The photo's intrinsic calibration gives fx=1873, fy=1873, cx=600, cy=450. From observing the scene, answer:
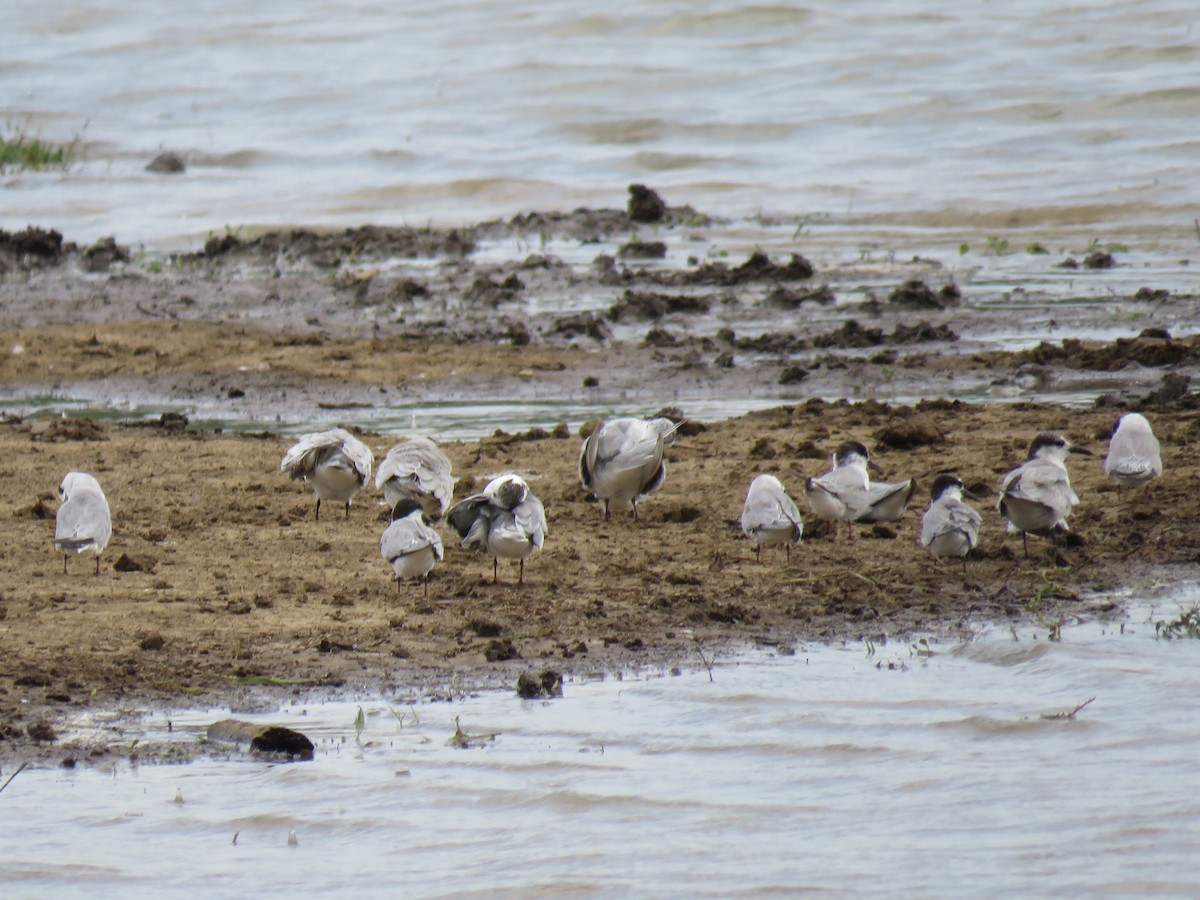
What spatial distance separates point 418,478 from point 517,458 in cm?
140

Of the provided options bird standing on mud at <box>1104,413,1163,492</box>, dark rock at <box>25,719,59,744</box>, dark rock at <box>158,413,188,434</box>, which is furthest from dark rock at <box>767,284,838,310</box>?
dark rock at <box>25,719,59,744</box>

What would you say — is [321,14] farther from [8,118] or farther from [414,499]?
[414,499]

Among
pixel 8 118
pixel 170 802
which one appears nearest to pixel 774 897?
pixel 170 802

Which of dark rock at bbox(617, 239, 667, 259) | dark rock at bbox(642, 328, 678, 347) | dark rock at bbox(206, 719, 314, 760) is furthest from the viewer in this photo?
dark rock at bbox(617, 239, 667, 259)

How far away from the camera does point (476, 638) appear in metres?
6.81

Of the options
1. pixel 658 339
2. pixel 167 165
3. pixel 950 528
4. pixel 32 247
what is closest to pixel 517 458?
pixel 950 528

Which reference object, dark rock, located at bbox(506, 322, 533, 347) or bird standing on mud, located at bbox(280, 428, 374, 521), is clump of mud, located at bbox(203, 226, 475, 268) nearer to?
dark rock, located at bbox(506, 322, 533, 347)

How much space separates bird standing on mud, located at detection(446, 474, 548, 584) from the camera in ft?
24.1

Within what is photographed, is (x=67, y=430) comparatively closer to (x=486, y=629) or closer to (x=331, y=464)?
(x=331, y=464)

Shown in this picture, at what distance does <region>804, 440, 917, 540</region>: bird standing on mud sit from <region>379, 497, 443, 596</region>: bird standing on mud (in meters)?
1.65

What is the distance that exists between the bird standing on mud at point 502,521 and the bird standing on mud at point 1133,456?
103 inches

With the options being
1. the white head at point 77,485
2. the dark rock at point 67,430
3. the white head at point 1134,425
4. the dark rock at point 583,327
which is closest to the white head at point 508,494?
the white head at point 77,485

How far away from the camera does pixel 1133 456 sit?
8289 mm

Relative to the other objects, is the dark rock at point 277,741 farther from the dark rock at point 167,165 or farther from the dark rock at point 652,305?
the dark rock at point 167,165
